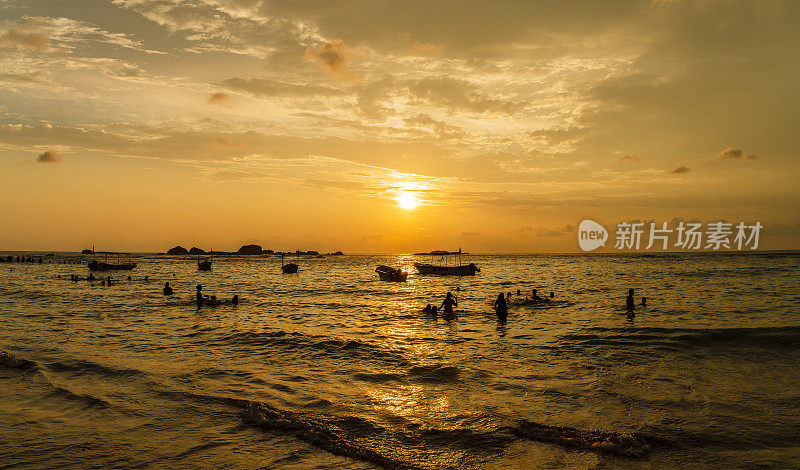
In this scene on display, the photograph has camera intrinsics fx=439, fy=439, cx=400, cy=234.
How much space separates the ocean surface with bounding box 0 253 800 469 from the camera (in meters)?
11.3

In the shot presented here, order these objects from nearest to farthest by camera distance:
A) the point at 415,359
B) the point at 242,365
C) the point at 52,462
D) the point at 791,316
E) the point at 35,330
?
the point at 52,462 < the point at 242,365 < the point at 415,359 < the point at 35,330 < the point at 791,316

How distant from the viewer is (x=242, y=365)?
20.4 metres

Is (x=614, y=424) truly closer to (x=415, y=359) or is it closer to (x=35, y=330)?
(x=415, y=359)

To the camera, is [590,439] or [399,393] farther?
[399,393]

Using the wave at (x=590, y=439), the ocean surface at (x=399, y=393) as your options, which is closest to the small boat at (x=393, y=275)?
the ocean surface at (x=399, y=393)

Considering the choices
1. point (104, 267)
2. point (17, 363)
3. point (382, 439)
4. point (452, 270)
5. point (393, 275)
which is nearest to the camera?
point (382, 439)

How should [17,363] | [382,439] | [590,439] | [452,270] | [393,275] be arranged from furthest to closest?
[452,270] → [393,275] → [17,363] → [382,439] → [590,439]

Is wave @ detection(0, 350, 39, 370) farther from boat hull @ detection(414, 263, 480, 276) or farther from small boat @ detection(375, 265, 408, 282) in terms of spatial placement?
boat hull @ detection(414, 263, 480, 276)

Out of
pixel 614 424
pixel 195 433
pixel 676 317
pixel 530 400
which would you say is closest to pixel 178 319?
pixel 195 433

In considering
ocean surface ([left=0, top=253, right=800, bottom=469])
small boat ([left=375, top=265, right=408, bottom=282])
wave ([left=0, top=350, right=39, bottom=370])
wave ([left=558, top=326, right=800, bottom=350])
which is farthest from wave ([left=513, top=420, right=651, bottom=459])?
small boat ([left=375, top=265, right=408, bottom=282])

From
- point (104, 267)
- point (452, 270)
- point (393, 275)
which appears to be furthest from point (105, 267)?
point (452, 270)

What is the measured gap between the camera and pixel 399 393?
1650cm

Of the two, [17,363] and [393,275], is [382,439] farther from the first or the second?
[393,275]

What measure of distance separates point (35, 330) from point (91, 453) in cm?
2362
